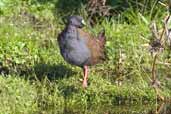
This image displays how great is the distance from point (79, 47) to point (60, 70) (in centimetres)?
64

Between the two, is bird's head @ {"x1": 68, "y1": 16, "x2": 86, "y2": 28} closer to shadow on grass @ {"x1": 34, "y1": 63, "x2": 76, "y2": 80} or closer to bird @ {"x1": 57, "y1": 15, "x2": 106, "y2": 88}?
bird @ {"x1": 57, "y1": 15, "x2": 106, "y2": 88}

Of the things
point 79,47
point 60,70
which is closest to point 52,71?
point 60,70

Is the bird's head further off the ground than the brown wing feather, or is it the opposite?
the bird's head

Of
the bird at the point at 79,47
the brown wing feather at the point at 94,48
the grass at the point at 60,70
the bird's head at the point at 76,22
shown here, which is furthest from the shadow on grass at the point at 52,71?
the bird's head at the point at 76,22

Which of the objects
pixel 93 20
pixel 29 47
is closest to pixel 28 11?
pixel 93 20

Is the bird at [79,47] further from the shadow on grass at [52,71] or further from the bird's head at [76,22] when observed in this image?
the shadow on grass at [52,71]

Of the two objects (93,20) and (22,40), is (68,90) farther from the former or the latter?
(93,20)

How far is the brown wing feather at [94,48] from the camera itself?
786 cm

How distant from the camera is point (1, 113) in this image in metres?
6.97

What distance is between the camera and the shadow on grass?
8.16 meters

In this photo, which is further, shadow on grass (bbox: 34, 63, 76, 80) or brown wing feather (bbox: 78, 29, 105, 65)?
shadow on grass (bbox: 34, 63, 76, 80)

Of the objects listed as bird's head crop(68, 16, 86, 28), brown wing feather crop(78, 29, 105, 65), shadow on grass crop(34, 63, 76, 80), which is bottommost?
shadow on grass crop(34, 63, 76, 80)

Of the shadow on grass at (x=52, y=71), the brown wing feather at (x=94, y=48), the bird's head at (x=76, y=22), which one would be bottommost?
the shadow on grass at (x=52, y=71)

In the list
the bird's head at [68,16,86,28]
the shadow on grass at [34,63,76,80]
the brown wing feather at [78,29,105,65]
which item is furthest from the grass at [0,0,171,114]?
the bird's head at [68,16,86,28]
